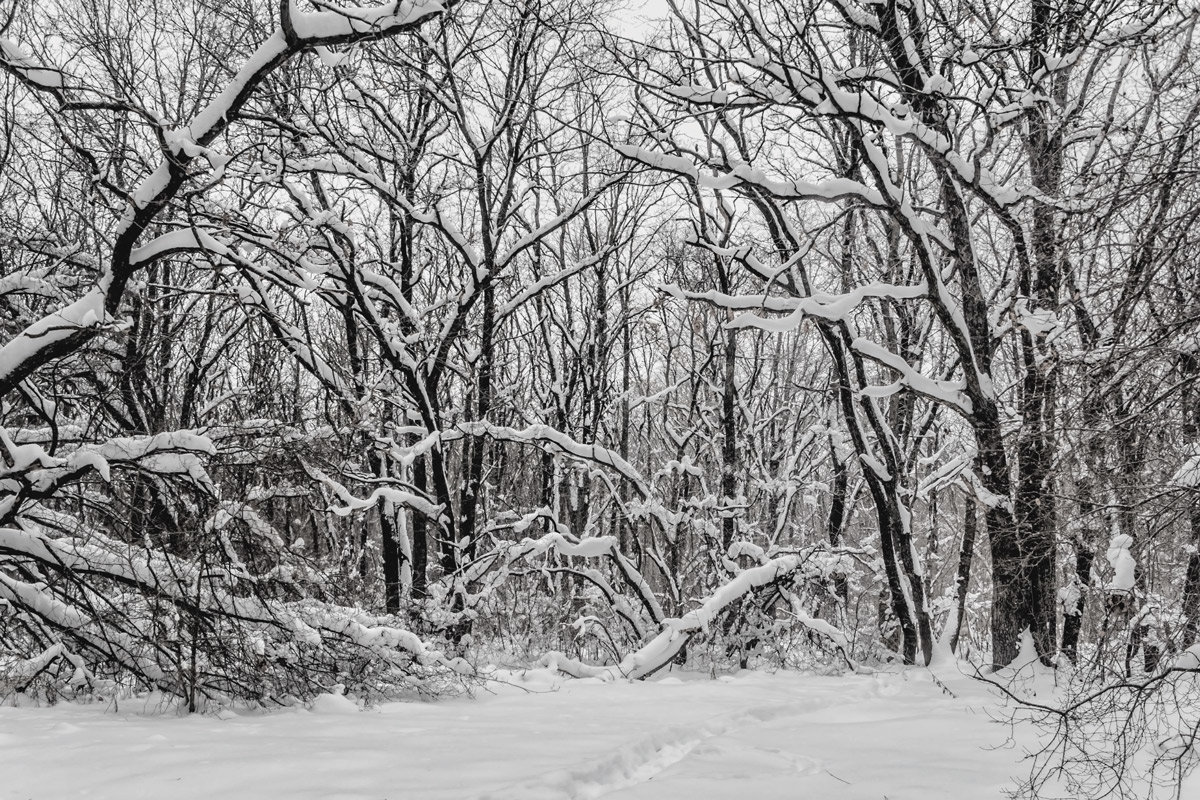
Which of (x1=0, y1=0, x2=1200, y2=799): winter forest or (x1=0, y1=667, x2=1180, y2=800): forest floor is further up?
(x1=0, y1=0, x2=1200, y2=799): winter forest

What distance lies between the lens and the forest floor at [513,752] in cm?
355

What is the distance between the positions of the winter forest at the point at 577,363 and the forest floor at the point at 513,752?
295 millimetres

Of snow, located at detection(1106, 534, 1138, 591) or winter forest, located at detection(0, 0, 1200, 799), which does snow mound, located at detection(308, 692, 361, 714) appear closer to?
winter forest, located at detection(0, 0, 1200, 799)

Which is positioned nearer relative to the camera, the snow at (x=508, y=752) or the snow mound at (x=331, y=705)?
the snow at (x=508, y=752)

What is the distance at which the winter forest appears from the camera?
504 centimetres

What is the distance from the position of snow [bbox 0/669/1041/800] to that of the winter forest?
30 cm

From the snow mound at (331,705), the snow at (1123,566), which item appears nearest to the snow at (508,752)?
the snow mound at (331,705)

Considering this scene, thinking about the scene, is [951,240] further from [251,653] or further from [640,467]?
[640,467]

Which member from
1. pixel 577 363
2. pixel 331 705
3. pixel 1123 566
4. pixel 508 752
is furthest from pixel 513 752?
pixel 577 363

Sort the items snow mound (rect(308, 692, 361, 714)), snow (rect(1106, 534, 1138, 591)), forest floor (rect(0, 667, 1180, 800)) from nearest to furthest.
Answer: forest floor (rect(0, 667, 1180, 800)) < snow (rect(1106, 534, 1138, 591)) < snow mound (rect(308, 692, 361, 714))

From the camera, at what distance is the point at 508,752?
4379 mm

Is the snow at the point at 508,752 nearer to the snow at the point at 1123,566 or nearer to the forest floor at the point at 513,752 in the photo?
the forest floor at the point at 513,752

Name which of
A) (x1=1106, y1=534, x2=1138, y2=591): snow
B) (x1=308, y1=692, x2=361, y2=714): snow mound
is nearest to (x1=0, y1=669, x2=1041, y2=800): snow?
(x1=308, y1=692, x2=361, y2=714): snow mound

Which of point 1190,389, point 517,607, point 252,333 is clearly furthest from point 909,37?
point 517,607
